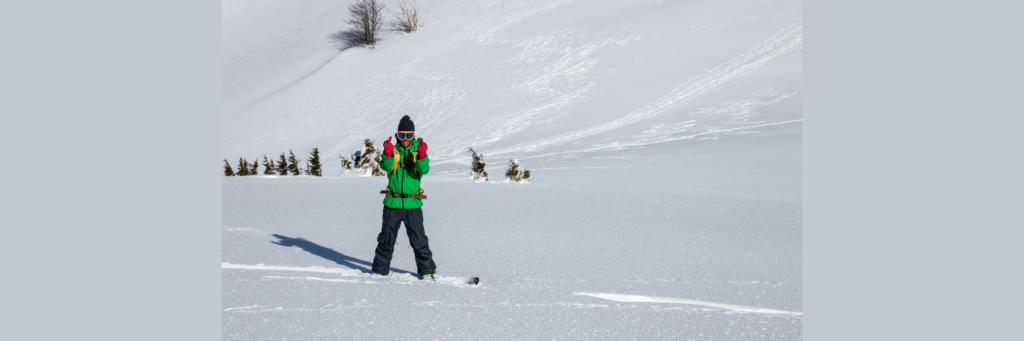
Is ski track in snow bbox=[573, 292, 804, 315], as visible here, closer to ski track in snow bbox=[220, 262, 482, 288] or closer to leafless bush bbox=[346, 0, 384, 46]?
ski track in snow bbox=[220, 262, 482, 288]

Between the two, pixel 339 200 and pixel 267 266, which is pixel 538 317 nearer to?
pixel 267 266

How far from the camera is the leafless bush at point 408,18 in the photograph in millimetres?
27425

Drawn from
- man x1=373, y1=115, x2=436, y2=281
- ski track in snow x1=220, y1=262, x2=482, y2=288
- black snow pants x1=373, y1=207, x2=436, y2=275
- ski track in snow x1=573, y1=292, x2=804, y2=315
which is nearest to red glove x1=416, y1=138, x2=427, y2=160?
man x1=373, y1=115, x2=436, y2=281

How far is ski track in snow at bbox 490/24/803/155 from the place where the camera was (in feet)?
53.1

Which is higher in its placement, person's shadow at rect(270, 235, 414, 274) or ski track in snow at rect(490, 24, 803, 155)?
ski track in snow at rect(490, 24, 803, 155)

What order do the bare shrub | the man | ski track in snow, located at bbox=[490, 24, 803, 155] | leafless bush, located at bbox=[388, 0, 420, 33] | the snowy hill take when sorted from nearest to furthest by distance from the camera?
the man
the bare shrub
ski track in snow, located at bbox=[490, 24, 803, 155]
the snowy hill
leafless bush, located at bbox=[388, 0, 420, 33]

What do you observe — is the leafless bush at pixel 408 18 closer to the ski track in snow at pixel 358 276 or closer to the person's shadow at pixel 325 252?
the person's shadow at pixel 325 252

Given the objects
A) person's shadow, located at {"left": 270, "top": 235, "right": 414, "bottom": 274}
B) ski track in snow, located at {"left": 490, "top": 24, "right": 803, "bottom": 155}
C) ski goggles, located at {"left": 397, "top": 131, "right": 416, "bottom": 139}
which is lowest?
person's shadow, located at {"left": 270, "top": 235, "right": 414, "bottom": 274}

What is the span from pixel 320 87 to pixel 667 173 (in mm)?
16244

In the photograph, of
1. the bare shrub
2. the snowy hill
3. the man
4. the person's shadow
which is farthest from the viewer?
the snowy hill

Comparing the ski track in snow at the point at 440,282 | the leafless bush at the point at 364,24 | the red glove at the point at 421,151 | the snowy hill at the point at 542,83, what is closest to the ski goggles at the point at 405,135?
the red glove at the point at 421,151

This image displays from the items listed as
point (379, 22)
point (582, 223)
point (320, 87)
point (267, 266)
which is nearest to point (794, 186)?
point (582, 223)

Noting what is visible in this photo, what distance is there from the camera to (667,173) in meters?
11.1

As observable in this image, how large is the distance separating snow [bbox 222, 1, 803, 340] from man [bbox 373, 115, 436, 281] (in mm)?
204
